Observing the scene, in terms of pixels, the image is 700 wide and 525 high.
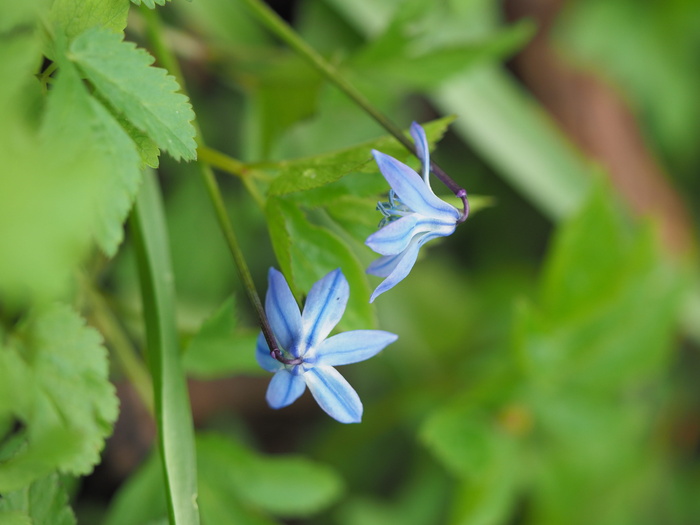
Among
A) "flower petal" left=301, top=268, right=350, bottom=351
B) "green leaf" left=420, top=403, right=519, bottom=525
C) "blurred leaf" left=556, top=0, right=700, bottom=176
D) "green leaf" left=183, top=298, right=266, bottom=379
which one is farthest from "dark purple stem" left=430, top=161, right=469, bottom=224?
"blurred leaf" left=556, top=0, right=700, bottom=176

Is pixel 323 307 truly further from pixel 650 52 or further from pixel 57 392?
pixel 650 52

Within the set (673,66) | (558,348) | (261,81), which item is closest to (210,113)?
(261,81)

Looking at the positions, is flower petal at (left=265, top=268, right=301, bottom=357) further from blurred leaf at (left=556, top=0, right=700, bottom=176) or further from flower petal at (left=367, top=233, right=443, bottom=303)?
blurred leaf at (left=556, top=0, right=700, bottom=176)

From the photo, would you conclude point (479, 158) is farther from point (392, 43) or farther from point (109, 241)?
point (109, 241)

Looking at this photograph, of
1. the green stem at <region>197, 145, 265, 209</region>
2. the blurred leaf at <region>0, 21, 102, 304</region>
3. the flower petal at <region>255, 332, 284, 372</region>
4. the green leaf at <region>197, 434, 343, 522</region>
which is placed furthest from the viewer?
the green leaf at <region>197, 434, 343, 522</region>

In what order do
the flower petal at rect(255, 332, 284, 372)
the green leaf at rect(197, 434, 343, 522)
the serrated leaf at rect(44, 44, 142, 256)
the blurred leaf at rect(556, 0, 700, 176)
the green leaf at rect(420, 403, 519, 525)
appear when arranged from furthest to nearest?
the blurred leaf at rect(556, 0, 700, 176), the green leaf at rect(420, 403, 519, 525), the green leaf at rect(197, 434, 343, 522), the flower petal at rect(255, 332, 284, 372), the serrated leaf at rect(44, 44, 142, 256)

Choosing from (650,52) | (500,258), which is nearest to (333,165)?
(500,258)
